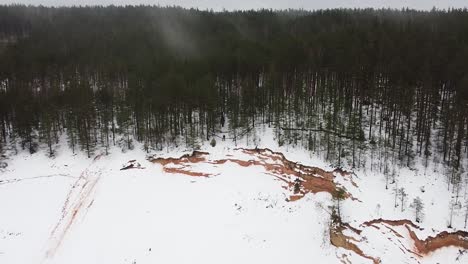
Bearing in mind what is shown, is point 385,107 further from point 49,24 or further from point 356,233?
point 49,24

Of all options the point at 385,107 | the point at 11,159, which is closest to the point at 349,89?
the point at 385,107

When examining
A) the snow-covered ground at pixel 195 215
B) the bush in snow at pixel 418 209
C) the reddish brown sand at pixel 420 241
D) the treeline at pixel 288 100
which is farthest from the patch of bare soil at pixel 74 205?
the bush in snow at pixel 418 209

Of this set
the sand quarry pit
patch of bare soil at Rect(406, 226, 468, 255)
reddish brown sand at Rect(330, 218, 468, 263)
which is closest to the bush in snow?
reddish brown sand at Rect(330, 218, 468, 263)

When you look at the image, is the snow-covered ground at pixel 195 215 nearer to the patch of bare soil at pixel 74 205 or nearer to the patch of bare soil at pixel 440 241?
the patch of bare soil at pixel 74 205

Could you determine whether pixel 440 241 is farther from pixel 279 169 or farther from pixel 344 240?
pixel 279 169

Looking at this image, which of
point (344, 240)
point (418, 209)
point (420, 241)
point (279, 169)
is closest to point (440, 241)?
point (420, 241)

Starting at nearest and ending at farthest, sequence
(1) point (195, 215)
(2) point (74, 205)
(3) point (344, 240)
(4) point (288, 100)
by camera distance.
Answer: (3) point (344, 240)
(1) point (195, 215)
(2) point (74, 205)
(4) point (288, 100)
